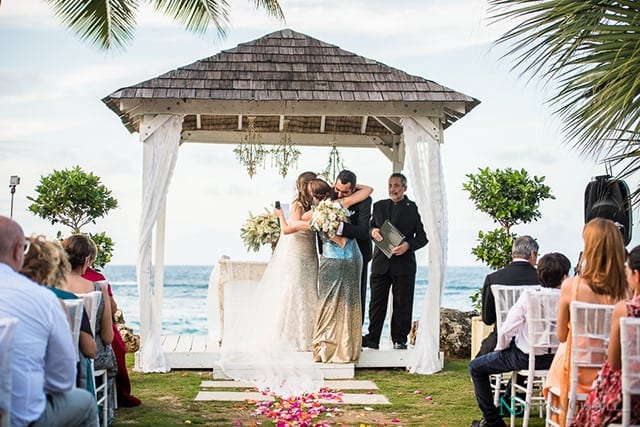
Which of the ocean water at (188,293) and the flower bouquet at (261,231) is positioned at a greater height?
the flower bouquet at (261,231)

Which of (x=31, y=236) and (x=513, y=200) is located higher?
(x=513, y=200)

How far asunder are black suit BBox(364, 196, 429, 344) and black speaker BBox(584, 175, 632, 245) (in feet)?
7.33

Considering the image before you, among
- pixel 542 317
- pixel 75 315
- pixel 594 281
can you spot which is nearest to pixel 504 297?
pixel 542 317

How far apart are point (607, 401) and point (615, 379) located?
4.8 inches

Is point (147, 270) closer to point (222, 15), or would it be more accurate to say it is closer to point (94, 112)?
point (222, 15)

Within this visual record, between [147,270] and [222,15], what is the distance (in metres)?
4.03

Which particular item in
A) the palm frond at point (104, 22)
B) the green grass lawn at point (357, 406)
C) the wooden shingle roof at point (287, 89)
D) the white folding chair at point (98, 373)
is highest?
the palm frond at point (104, 22)

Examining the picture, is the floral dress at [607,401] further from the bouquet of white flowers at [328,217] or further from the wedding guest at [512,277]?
the bouquet of white flowers at [328,217]

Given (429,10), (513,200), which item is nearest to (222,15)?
(513,200)

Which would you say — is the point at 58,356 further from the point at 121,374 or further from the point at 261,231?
the point at 261,231

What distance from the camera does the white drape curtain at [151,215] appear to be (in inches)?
392

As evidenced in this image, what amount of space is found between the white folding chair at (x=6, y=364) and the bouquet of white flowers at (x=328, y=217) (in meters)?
5.73

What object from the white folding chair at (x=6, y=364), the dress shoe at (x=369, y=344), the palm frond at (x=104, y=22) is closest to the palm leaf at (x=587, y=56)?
the dress shoe at (x=369, y=344)

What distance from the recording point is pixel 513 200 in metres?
11.5
